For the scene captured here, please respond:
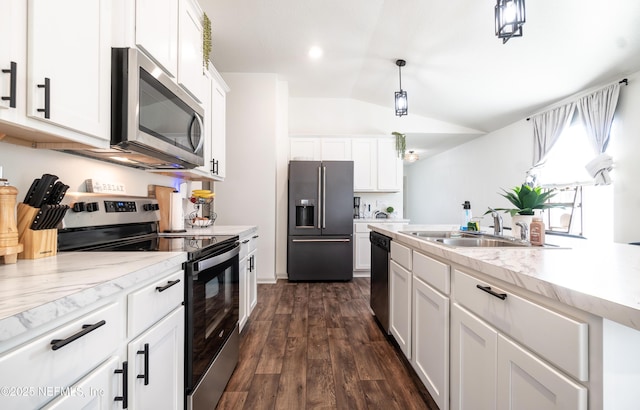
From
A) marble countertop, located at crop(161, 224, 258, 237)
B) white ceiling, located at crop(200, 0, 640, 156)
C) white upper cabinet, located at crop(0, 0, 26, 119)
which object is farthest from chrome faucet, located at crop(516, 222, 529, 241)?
white upper cabinet, located at crop(0, 0, 26, 119)

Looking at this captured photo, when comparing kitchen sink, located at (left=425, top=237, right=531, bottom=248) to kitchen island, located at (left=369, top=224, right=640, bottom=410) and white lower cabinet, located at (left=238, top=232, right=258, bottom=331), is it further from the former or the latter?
white lower cabinet, located at (left=238, top=232, right=258, bottom=331)

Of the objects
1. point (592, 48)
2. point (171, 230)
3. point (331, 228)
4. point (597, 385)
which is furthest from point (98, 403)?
point (592, 48)

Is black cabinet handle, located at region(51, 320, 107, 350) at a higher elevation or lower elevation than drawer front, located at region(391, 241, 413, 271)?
higher

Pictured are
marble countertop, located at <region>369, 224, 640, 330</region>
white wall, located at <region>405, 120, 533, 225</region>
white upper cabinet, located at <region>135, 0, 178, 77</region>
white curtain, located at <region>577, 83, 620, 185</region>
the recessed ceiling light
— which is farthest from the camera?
white wall, located at <region>405, 120, 533, 225</region>

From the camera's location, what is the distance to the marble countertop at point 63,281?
0.51 metres

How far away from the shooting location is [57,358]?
0.58 metres

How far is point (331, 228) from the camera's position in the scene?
156 inches

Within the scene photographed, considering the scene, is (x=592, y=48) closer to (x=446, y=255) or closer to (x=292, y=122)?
(x=446, y=255)

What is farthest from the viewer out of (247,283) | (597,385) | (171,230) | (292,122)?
(292,122)

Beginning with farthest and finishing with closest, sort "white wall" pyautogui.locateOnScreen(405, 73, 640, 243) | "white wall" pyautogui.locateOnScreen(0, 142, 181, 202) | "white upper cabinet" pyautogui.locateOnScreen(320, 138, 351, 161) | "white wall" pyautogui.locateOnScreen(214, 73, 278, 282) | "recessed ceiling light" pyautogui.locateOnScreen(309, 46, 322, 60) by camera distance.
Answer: "white upper cabinet" pyautogui.locateOnScreen(320, 138, 351, 161)
"white wall" pyautogui.locateOnScreen(214, 73, 278, 282)
"recessed ceiling light" pyautogui.locateOnScreen(309, 46, 322, 60)
"white wall" pyautogui.locateOnScreen(405, 73, 640, 243)
"white wall" pyautogui.locateOnScreen(0, 142, 181, 202)

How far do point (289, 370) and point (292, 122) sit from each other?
416cm

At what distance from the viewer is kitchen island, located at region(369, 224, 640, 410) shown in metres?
0.62

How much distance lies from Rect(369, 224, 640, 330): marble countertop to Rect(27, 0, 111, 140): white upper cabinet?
5.09 feet

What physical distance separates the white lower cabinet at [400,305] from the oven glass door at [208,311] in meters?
1.13
